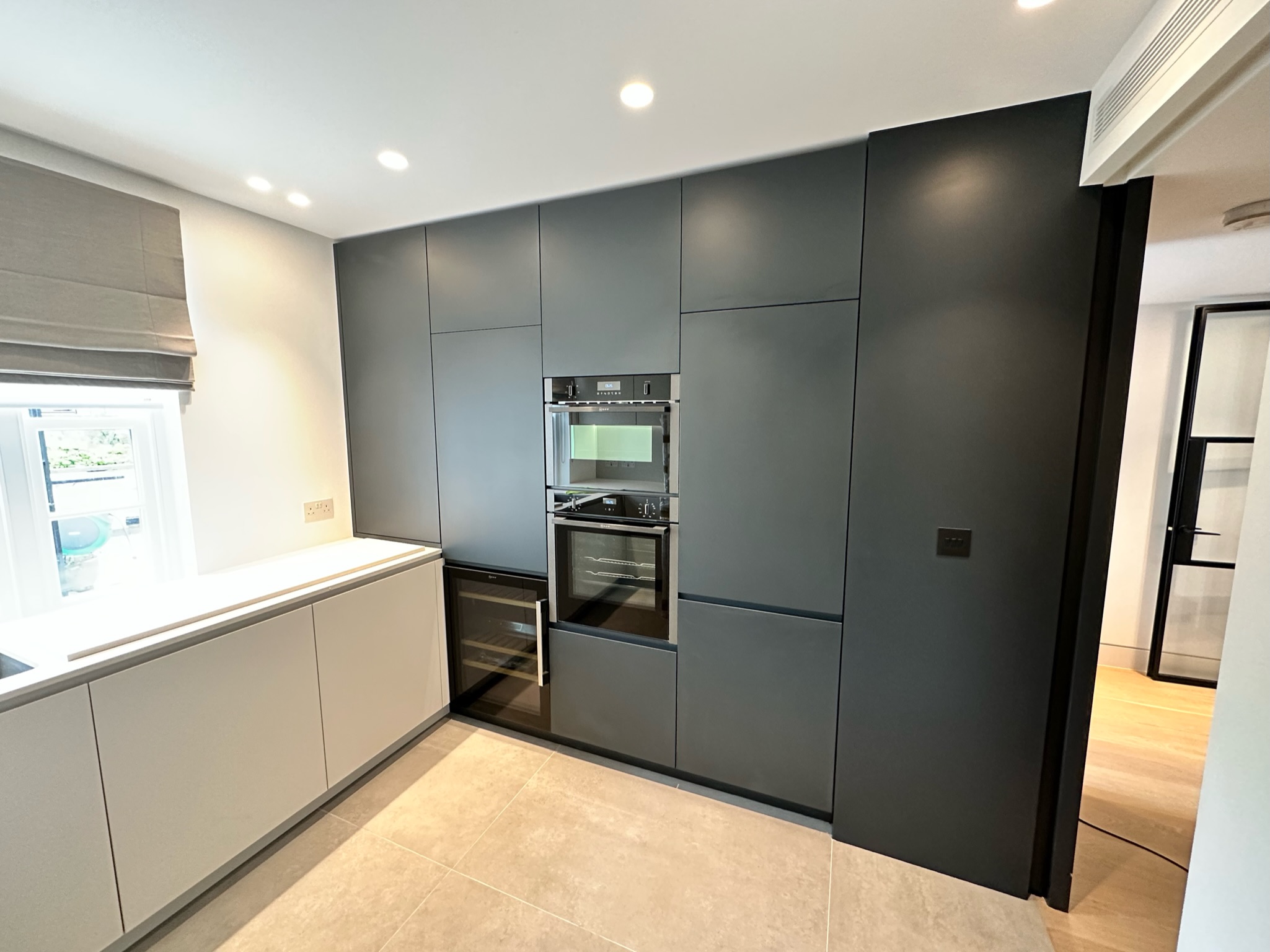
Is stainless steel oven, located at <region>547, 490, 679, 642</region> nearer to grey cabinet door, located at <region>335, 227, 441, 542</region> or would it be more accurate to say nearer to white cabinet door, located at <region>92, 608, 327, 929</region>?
grey cabinet door, located at <region>335, 227, 441, 542</region>

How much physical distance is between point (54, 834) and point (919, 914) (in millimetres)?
2508

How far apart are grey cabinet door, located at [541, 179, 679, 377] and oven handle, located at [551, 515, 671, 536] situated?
0.64 m

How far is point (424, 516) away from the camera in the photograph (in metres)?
2.53

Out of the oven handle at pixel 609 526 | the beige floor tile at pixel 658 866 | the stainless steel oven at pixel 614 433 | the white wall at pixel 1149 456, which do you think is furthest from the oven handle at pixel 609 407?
the white wall at pixel 1149 456

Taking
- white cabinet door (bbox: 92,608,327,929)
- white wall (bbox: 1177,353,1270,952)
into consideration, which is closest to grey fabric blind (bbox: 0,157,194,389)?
white cabinet door (bbox: 92,608,327,929)

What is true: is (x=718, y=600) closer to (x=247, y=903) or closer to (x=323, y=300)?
(x=247, y=903)

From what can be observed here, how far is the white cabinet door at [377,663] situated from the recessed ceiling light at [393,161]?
1.66 metres

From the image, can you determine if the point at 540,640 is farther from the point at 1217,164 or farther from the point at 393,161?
the point at 1217,164

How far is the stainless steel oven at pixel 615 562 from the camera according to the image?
203 centimetres

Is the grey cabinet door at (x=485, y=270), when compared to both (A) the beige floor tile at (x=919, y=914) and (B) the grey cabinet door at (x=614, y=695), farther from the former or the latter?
(A) the beige floor tile at (x=919, y=914)

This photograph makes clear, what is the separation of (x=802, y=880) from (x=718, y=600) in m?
0.98

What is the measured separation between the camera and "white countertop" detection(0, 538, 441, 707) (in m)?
1.34

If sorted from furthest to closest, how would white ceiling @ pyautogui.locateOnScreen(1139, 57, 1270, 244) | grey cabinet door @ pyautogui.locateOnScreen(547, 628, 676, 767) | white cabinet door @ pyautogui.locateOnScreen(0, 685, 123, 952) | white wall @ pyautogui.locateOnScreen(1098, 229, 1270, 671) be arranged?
1. white wall @ pyautogui.locateOnScreen(1098, 229, 1270, 671)
2. grey cabinet door @ pyautogui.locateOnScreen(547, 628, 676, 767)
3. white cabinet door @ pyautogui.locateOnScreen(0, 685, 123, 952)
4. white ceiling @ pyautogui.locateOnScreen(1139, 57, 1270, 244)

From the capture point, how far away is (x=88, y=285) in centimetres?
170
